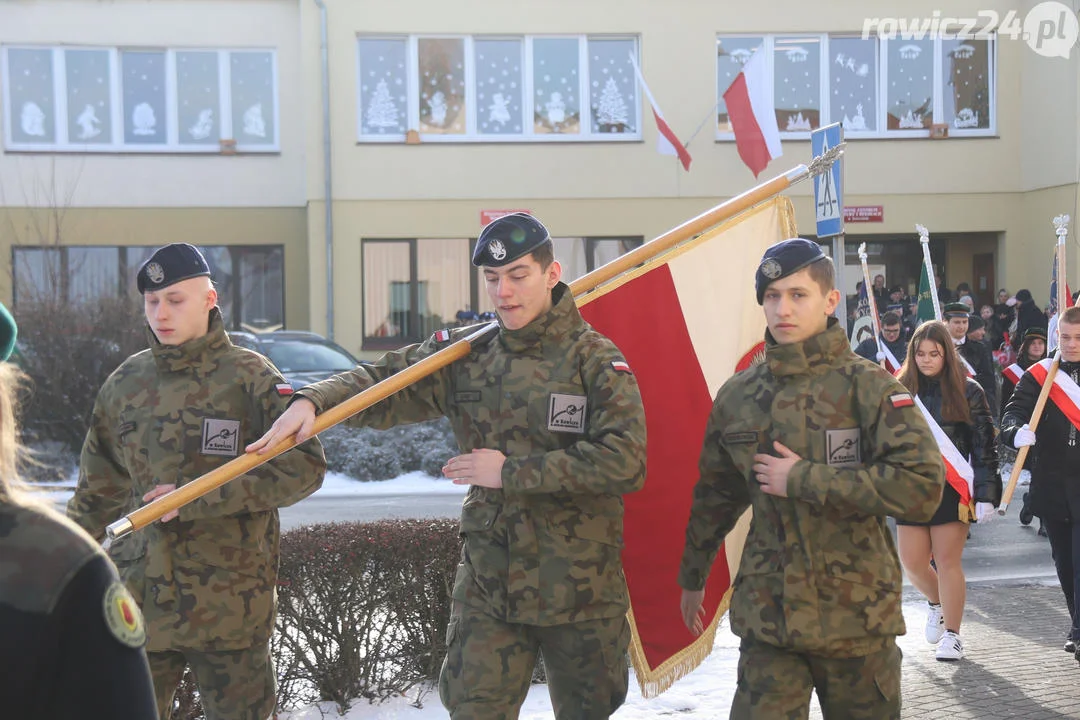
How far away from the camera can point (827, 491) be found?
3.51 metres

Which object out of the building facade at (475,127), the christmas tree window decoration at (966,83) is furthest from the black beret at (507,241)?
the christmas tree window decoration at (966,83)

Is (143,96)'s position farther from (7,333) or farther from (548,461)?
(7,333)

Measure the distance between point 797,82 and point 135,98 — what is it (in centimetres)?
1401

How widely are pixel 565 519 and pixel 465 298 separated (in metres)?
21.2

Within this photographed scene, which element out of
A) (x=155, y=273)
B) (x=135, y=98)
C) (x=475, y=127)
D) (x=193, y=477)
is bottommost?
(x=193, y=477)

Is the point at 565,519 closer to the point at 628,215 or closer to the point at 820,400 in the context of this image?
the point at 820,400

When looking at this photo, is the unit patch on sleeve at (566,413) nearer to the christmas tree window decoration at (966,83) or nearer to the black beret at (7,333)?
the black beret at (7,333)

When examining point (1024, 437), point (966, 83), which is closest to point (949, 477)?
point (1024, 437)

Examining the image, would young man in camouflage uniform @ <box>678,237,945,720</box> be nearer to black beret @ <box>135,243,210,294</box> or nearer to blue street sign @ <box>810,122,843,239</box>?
black beret @ <box>135,243,210,294</box>

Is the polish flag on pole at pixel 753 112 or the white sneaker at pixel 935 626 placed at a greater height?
the polish flag on pole at pixel 753 112

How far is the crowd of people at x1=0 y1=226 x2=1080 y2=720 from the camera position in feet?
11.9

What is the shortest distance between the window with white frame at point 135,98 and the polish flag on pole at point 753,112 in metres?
11.5

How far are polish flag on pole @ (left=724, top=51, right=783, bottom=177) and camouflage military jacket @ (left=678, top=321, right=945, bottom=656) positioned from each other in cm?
1377

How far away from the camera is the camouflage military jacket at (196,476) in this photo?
3.95m
